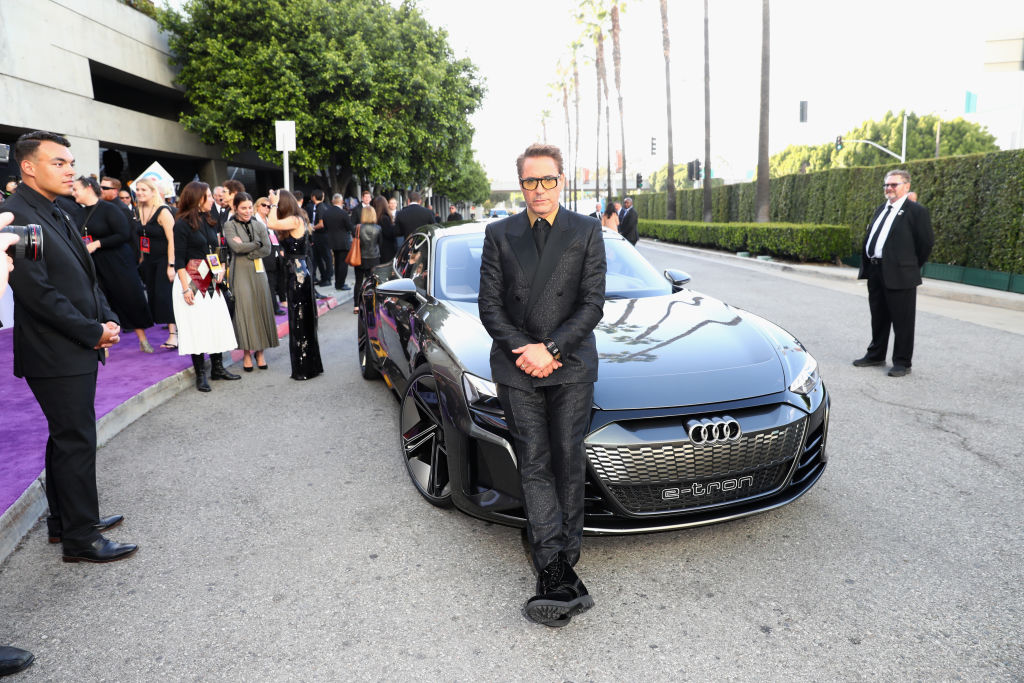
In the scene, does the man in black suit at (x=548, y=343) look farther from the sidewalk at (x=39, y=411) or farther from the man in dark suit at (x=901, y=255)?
the man in dark suit at (x=901, y=255)

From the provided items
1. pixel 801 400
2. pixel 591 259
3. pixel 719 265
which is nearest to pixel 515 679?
pixel 591 259

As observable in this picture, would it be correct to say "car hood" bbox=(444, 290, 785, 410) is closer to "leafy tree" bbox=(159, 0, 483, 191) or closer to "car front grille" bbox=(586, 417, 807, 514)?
"car front grille" bbox=(586, 417, 807, 514)

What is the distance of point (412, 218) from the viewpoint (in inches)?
432

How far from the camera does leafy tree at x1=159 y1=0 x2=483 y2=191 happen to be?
21.6 meters

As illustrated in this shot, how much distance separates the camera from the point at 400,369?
474 centimetres

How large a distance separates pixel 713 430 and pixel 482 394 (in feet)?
3.28

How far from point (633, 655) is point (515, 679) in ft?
1.46

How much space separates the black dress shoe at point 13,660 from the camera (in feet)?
8.19

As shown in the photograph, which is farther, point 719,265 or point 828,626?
point 719,265

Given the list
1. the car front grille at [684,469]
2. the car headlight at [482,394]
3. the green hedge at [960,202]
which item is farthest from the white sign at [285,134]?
the green hedge at [960,202]

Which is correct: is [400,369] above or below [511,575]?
above

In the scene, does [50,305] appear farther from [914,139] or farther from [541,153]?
[914,139]

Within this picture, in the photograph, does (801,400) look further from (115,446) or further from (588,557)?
(115,446)

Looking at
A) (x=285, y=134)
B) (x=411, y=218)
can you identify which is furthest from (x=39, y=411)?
(x=285, y=134)
